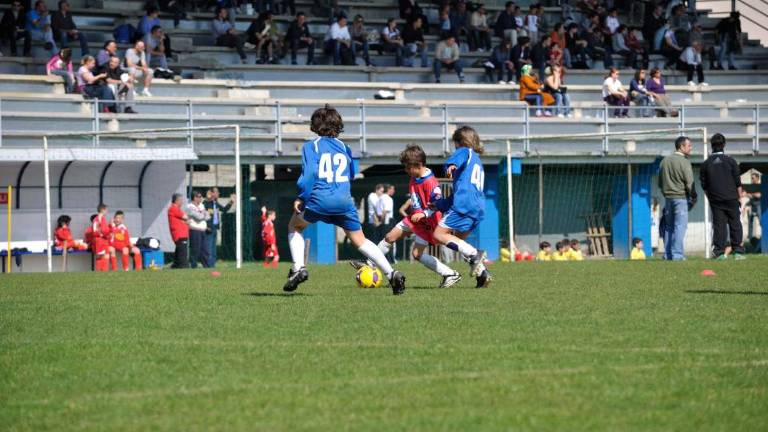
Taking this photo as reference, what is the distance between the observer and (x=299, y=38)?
31375 millimetres

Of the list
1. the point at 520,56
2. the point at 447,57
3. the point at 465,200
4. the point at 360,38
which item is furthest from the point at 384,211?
the point at 465,200

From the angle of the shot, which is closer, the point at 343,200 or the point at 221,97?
the point at 343,200

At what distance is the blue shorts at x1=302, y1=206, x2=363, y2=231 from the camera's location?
12055 millimetres

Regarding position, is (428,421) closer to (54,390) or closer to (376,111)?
(54,390)

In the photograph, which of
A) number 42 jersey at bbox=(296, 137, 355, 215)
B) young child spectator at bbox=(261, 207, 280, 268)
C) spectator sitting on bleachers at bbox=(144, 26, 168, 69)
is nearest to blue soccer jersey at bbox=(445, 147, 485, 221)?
number 42 jersey at bbox=(296, 137, 355, 215)

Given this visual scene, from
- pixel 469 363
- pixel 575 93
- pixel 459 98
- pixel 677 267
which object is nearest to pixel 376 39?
pixel 459 98

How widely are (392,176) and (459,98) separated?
270cm

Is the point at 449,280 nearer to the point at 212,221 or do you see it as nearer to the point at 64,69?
the point at 212,221

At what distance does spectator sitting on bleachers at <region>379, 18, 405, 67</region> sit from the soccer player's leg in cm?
2012

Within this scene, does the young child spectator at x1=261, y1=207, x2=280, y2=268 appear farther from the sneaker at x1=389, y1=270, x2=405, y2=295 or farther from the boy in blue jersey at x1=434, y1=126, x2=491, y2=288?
the sneaker at x1=389, y1=270, x2=405, y2=295

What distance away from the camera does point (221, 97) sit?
28953 millimetres

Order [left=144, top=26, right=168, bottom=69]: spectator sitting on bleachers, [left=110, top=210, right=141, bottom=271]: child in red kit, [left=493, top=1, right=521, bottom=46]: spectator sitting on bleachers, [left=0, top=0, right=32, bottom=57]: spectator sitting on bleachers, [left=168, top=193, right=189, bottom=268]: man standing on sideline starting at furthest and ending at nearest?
[left=493, top=1, right=521, bottom=46]: spectator sitting on bleachers < [left=144, top=26, right=168, bottom=69]: spectator sitting on bleachers < [left=0, top=0, right=32, bottom=57]: spectator sitting on bleachers < [left=168, top=193, right=189, bottom=268]: man standing on sideline < [left=110, top=210, right=141, bottom=271]: child in red kit

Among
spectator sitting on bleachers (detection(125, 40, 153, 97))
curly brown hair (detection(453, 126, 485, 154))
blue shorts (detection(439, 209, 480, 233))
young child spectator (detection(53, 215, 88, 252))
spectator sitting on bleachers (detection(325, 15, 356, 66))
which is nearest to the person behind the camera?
curly brown hair (detection(453, 126, 485, 154))

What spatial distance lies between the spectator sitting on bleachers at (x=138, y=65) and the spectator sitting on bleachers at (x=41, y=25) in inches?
77.0
